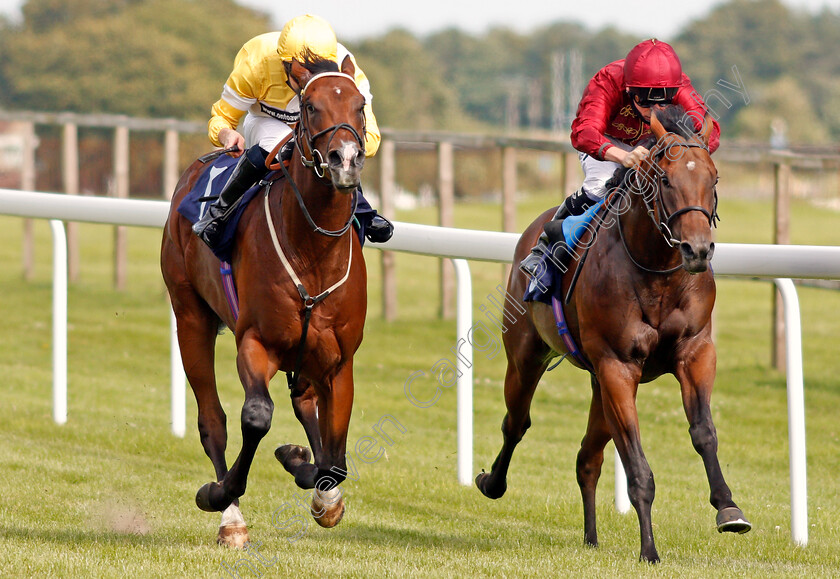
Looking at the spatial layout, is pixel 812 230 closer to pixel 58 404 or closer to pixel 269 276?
pixel 58 404

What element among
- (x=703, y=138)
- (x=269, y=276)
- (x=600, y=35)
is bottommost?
(x=269, y=276)

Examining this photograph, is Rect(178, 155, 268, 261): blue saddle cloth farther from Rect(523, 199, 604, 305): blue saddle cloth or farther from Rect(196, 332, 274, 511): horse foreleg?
Rect(523, 199, 604, 305): blue saddle cloth

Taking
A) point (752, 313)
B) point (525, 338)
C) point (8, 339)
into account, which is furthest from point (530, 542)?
point (752, 313)

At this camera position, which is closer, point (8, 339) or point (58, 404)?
point (58, 404)

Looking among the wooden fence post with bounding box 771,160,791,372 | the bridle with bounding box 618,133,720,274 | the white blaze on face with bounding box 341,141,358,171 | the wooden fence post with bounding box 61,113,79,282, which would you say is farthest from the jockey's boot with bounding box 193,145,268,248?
the wooden fence post with bounding box 61,113,79,282

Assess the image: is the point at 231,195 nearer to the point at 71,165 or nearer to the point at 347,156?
the point at 347,156

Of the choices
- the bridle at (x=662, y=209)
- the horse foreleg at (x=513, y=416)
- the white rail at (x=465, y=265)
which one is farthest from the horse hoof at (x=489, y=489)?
the bridle at (x=662, y=209)

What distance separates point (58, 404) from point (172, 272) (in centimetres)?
212

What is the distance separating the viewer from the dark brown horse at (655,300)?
423cm

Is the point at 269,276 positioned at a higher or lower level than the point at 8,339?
higher

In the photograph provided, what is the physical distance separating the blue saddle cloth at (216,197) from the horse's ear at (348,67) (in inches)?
24.8

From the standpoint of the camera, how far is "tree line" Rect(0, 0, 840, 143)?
44.4 metres

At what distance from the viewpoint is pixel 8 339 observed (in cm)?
1065

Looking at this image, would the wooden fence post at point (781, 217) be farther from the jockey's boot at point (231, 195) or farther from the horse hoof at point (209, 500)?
the horse hoof at point (209, 500)
